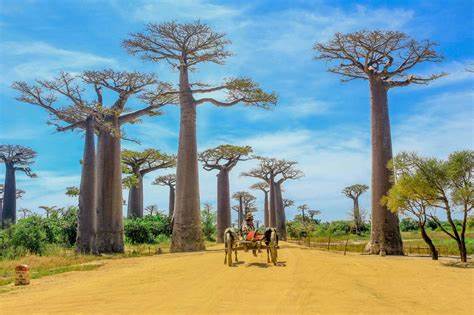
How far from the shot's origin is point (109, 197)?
16078 mm

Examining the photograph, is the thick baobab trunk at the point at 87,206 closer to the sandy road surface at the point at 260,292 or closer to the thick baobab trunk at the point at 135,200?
the sandy road surface at the point at 260,292

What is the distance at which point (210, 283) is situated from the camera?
6.36m

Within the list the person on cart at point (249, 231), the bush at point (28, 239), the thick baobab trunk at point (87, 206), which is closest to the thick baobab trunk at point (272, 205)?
the thick baobab trunk at point (87, 206)

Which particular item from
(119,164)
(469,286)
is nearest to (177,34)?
(119,164)

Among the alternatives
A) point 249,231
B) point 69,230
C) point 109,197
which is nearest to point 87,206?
point 109,197

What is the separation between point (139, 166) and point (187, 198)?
1385 cm

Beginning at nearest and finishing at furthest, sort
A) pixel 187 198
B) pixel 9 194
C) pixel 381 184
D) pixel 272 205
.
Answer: pixel 381 184
pixel 187 198
pixel 9 194
pixel 272 205

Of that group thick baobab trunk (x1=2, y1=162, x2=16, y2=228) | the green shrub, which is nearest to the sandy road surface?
the green shrub

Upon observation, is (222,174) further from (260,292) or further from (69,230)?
(260,292)

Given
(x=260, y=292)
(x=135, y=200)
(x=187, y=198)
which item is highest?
(x=135, y=200)

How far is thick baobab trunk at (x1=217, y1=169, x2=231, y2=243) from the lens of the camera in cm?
2700

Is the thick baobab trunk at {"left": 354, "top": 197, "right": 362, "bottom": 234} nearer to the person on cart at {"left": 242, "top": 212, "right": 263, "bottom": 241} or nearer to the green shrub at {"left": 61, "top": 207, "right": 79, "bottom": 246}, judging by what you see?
the green shrub at {"left": 61, "top": 207, "right": 79, "bottom": 246}

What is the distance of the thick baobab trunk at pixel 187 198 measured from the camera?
15672 mm

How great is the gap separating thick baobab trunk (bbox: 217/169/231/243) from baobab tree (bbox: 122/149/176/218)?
11.9ft
